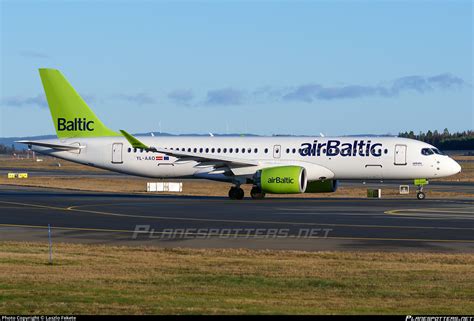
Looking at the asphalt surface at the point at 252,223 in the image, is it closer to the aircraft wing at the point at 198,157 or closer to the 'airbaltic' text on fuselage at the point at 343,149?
the aircraft wing at the point at 198,157

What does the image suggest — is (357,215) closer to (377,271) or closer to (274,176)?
(274,176)

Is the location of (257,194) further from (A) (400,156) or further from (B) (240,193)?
(A) (400,156)

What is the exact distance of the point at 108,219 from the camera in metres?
40.8

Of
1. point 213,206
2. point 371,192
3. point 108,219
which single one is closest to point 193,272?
point 108,219

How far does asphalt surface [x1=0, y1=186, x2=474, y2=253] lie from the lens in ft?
103

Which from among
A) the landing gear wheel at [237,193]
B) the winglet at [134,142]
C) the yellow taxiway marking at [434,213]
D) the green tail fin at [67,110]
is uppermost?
the green tail fin at [67,110]

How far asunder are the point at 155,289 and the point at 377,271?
6.44 metres

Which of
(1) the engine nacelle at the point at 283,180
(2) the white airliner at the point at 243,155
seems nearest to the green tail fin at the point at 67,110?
(2) the white airliner at the point at 243,155

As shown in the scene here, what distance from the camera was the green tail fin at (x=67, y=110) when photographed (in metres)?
61.2

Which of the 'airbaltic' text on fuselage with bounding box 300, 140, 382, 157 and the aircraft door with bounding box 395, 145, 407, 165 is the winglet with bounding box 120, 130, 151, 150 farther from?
the aircraft door with bounding box 395, 145, 407, 165

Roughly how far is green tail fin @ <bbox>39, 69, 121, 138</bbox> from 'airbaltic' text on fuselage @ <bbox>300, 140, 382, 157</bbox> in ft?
44.1

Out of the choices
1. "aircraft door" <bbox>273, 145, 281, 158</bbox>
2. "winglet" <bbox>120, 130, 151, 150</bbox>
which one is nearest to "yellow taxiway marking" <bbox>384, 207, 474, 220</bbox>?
"aircraft door" <bbox>273, 145, 281, 158</bbox>

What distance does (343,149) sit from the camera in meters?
55.5

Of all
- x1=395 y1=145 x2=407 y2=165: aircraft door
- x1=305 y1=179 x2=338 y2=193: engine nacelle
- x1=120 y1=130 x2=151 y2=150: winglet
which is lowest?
x1=305 y1=179 x2=338 y2=193: engine nacelle
